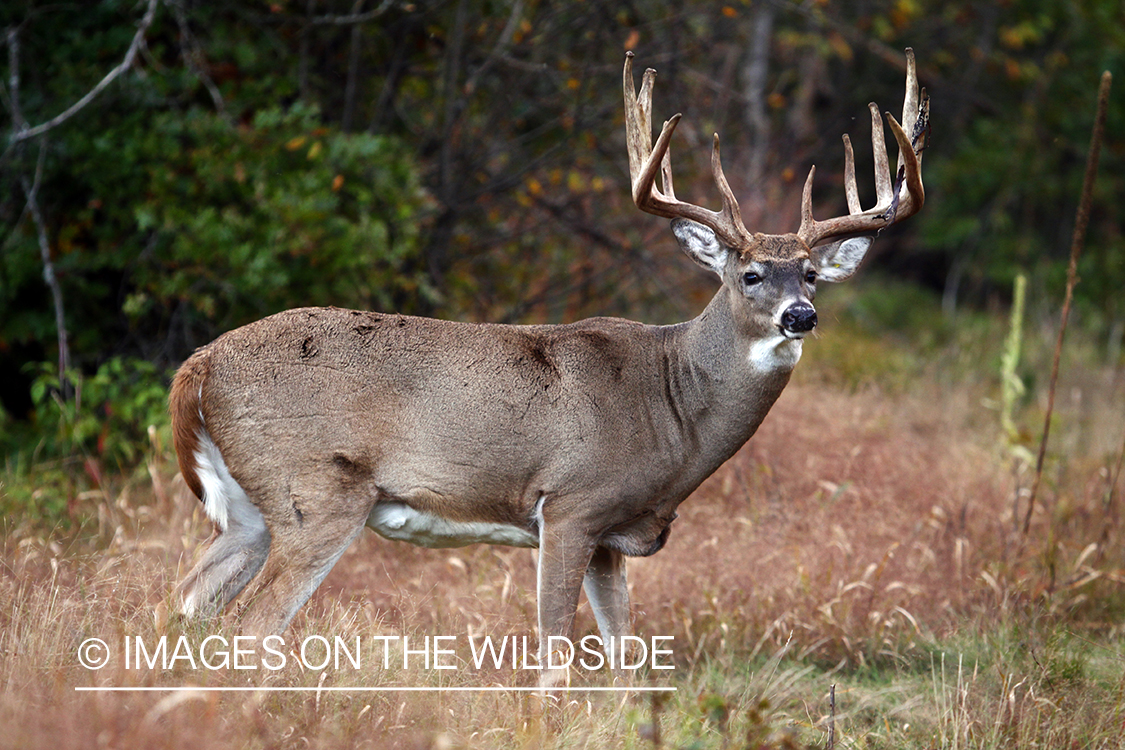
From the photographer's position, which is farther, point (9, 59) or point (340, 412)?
point (9, 59)

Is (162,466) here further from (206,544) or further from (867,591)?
(867,591)

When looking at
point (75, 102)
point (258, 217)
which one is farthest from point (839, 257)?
point (75, 102)

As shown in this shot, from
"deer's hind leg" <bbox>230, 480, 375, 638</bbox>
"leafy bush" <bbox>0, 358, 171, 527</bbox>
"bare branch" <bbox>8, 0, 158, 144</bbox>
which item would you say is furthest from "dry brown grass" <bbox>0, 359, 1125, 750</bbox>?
"bare branch" <bbox>8, 0, 158, 144</bbox>

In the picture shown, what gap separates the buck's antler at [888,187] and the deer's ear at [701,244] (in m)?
0.31

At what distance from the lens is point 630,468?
4.04m

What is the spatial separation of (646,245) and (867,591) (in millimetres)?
4053

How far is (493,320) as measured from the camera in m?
7.84

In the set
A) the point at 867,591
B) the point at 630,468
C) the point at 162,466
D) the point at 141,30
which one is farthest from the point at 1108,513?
the point at 141,30

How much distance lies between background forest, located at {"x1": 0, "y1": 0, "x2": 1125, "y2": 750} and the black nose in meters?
1.18

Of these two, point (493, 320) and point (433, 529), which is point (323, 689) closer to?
→ point (433, 529)

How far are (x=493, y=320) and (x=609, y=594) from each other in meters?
3.74

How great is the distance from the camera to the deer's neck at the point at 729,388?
4.16 m

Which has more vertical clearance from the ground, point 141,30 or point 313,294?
point 141,30

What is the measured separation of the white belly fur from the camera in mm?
3984
